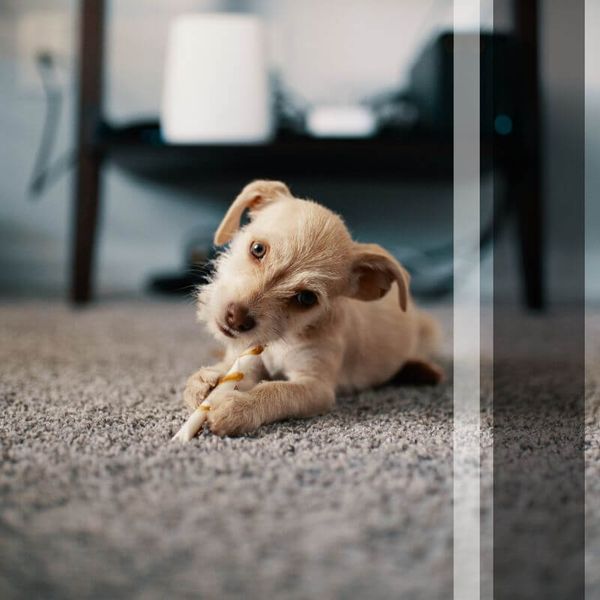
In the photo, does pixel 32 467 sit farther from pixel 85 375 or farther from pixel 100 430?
pixel 85 375

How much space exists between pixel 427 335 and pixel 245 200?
0.51 meters

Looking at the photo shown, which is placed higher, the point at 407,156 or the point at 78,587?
the point at 407,156

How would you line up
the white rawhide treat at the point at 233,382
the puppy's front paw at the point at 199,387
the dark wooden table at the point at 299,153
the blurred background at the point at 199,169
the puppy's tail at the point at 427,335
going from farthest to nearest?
the blurred background at the point at 199,169 < the dark wooden table at the point at 299,153 < the puppy's tail at the point at 427,335 < the puppy's front paw at the point at 199,387 < the white rawhide treat at the point at 233,382

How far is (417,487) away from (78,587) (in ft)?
0.95

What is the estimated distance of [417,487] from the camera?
0.58m

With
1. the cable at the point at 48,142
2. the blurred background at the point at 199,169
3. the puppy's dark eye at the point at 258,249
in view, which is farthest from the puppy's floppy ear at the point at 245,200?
the cable at the point at 48,142

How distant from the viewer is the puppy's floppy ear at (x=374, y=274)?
0.90 m

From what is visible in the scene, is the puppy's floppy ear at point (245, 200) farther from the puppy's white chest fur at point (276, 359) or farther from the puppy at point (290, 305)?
the puppy's white chest fur at point (276, 359)

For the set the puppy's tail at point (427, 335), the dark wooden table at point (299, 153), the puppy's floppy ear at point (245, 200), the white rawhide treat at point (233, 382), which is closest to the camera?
the white rawhide treat at point (233, 382)

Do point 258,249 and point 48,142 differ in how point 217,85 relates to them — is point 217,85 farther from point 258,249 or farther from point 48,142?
point 258,249

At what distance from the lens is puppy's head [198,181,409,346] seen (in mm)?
808

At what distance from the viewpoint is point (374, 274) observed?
0.94 m

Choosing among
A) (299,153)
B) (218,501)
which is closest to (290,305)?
(218,501)

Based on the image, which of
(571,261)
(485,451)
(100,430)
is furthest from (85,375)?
(571,261)
